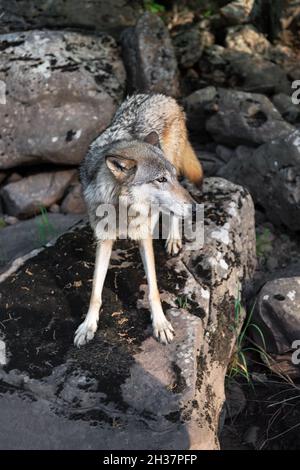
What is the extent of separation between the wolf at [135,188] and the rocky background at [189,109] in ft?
3.65

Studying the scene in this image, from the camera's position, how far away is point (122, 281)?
4676mm

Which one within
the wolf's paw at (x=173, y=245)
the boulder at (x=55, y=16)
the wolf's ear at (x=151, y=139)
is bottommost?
the wolf's paw at (x=173, y=245)

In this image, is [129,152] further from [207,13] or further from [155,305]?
[207,13]

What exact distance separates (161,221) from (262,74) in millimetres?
3622

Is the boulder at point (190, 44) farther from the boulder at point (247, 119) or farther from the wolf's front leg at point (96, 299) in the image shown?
the wolf's front leg at point (96, 299)

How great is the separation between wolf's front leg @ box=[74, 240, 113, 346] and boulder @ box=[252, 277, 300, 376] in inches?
56.9

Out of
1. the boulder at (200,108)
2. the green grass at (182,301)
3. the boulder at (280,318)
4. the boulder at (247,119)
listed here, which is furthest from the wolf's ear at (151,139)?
the boulder at (200,108)

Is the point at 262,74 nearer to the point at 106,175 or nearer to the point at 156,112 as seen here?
the point at 156,112

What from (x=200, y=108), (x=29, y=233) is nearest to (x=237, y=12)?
(x=200, y=108)

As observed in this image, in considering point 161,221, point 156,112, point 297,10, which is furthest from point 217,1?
point 161,221

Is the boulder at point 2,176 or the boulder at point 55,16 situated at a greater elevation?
the boulder at point 55,16

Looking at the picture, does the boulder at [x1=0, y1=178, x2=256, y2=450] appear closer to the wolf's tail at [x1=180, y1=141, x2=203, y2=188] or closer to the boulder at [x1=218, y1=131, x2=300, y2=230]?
the wolf's tail at [x1=180, y1=141, x2=203, y2=188]

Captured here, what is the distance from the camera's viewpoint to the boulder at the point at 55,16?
7668 mm

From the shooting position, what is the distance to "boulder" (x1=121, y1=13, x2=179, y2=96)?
285 inches
